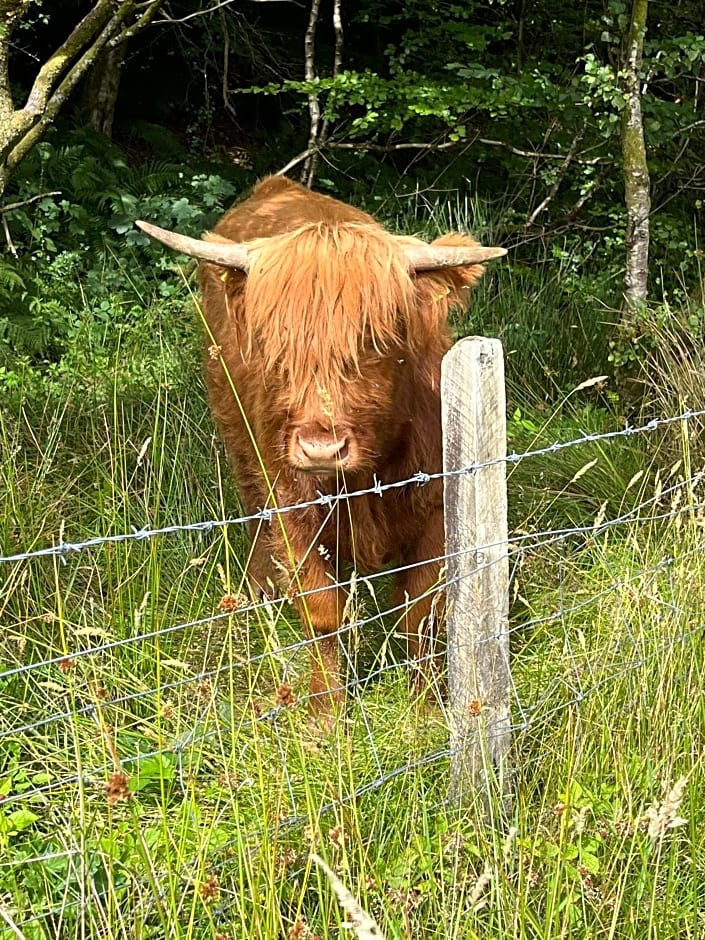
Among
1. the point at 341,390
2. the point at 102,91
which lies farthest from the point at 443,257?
the point at 102,91

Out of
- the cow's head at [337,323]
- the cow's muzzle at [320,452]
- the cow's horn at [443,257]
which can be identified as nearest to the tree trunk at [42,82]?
the cow's head at [337,323]

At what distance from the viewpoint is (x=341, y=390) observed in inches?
114

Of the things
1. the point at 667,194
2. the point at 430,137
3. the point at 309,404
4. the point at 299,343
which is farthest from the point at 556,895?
the point at 430,137

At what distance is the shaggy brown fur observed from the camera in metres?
2.88

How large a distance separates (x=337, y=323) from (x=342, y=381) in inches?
6.5

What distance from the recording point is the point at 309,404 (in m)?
2.82

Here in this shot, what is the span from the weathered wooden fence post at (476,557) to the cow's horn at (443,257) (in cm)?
91

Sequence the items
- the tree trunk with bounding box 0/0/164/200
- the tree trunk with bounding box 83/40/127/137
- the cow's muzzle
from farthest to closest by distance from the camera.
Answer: the tree trunk with bounding box 83/40/127/137
the tree trunk with bounding box 0/0/164/200
the cow's muzzle

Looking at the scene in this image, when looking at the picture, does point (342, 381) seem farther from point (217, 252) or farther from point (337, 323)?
point (217, 252)

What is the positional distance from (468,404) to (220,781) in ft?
3.21

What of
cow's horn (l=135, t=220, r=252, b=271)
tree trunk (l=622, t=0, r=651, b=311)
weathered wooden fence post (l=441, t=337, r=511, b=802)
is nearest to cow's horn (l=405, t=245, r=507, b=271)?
cow's horn (l=135, t=220, r=252, b=271)

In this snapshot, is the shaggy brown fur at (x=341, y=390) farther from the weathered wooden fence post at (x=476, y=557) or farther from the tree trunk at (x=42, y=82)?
the tree trunk at (x=42, y=82)

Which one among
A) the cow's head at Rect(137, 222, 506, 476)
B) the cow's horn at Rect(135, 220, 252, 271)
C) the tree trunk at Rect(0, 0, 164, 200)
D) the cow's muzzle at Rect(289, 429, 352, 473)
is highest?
the tree trunk at Rect(0, 0, 164, 200)

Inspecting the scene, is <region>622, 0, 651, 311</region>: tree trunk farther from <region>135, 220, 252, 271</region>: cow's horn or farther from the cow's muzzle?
the cow's muzzle
